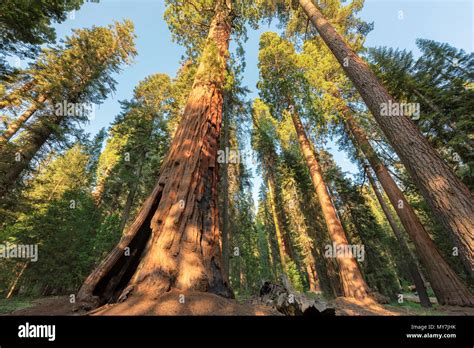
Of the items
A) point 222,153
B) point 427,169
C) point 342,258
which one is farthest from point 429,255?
point 222,153

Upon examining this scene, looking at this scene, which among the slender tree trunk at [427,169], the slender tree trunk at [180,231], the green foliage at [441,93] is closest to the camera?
the slender tree trunk at [180,231]

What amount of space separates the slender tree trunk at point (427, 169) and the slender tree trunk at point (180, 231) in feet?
12.6

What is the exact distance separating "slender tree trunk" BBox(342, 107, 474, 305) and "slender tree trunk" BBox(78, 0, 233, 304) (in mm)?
8512

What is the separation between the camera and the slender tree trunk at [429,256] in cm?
696

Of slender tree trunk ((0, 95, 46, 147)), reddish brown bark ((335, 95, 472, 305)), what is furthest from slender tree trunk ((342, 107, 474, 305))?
slender tree trunk ((0, 95, 46, 147))

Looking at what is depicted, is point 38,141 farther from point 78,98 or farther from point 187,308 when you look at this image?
point 187,308

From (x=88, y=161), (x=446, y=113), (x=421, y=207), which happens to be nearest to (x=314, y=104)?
(x=446, y=113)

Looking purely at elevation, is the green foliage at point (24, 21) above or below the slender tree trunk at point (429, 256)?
above

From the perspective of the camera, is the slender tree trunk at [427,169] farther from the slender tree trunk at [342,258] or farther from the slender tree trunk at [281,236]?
the slender tree trunk at [281,236]

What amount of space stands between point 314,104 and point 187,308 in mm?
10913

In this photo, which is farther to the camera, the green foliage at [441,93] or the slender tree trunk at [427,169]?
the green foliage at [441,93]

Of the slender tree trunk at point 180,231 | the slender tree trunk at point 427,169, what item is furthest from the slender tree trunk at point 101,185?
the slender tree trunk at point 427,169

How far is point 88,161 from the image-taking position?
24.2 metres

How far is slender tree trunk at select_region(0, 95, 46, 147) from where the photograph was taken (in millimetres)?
10398
